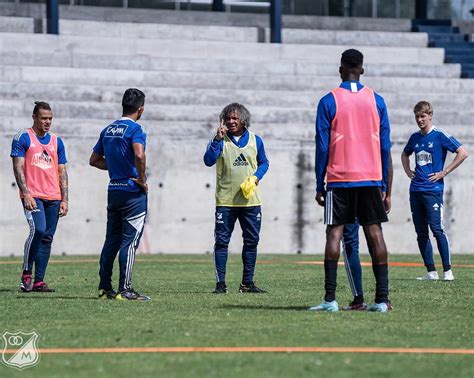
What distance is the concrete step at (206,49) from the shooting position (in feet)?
89.1

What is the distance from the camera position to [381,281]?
34.7ft

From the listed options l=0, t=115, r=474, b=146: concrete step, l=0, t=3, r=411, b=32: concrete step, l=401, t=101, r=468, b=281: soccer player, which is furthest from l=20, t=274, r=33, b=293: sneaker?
l=0, t=3, r=411, b=32: concrete step

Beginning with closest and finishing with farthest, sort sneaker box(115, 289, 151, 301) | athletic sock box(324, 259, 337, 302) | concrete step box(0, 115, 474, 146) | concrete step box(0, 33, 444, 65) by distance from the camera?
athletic sock box(324, 259, 337, 302) < sneaker box(115, 289, 151, 301) < concrete step box(0, 115, 474, 146) < concrete step box(0, 33, 444, 65)

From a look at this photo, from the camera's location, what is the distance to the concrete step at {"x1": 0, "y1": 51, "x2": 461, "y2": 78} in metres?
25.9

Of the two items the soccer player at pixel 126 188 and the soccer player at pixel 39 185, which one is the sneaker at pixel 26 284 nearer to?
the soccer player at pixel 39 185

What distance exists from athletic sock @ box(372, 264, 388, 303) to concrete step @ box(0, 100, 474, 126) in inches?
547

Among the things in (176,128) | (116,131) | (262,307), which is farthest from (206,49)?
(262,307)

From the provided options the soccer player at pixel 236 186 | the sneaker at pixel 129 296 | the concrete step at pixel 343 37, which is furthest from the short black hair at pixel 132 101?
the concrete step at pixel 343 37

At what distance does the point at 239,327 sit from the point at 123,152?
10.1ft

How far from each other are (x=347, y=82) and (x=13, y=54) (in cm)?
1630

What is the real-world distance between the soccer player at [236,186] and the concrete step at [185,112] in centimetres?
1072

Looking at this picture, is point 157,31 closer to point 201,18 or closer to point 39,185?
point 201,18

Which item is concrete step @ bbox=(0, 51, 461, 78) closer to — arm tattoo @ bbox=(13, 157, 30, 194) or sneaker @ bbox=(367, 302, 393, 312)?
arm tattoo @ bbox=(13, 157, 30, 194)

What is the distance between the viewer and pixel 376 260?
10547 mm
